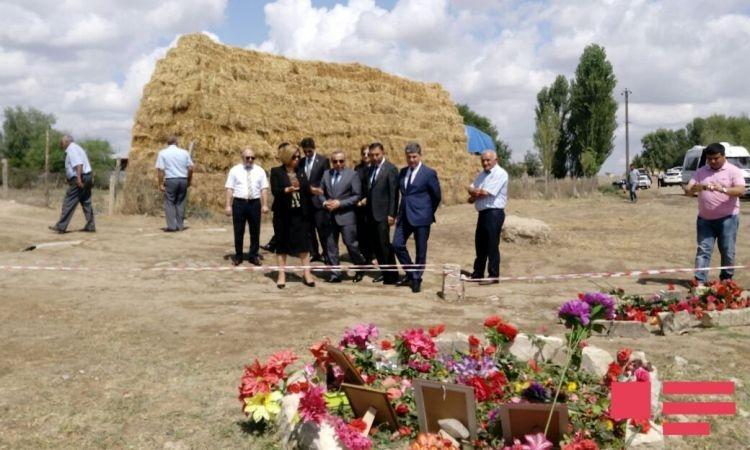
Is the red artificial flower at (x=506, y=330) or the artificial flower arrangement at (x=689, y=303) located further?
the artificial flower arrangement at (x=689, y=303)

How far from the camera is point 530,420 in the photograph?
3.36 m

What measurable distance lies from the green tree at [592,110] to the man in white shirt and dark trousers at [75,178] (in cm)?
4303

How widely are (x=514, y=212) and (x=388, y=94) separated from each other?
5670 millimetres

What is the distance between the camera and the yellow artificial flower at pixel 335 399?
3811 millimetres

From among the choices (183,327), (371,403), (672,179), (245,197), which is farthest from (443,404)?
(672,179)

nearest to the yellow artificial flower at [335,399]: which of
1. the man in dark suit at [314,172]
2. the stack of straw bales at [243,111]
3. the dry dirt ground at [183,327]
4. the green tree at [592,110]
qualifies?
the dry dirt ground at [183,327]

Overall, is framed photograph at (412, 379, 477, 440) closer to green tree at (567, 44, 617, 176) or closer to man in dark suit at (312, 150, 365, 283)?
man in dark suit at (312, 150, 365, 283)

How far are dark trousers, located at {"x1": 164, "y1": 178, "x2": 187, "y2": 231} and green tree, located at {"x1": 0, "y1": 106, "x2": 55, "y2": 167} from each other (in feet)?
136

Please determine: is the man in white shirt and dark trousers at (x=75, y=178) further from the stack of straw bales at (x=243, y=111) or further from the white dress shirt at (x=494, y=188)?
the white dress shirt at (x=494, y=188)

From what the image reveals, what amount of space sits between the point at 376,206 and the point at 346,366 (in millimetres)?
4840

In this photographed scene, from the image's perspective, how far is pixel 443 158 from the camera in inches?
962

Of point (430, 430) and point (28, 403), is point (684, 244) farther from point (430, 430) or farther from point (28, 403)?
point (28, 403)

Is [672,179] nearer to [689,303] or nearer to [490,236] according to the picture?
[490,236]

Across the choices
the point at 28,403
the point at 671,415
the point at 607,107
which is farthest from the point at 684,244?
the point at 607,107
